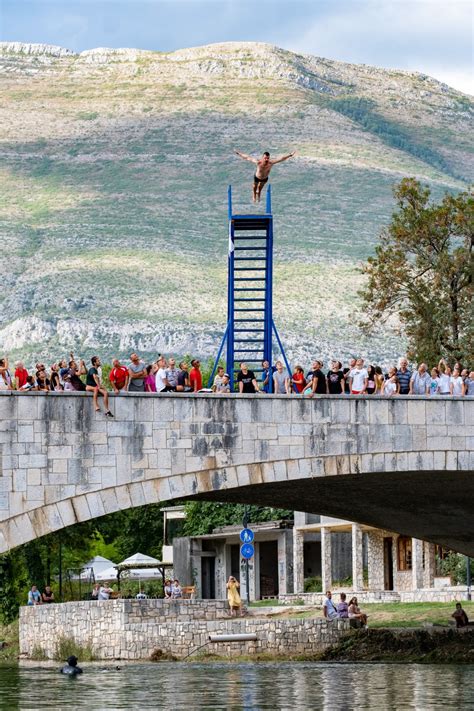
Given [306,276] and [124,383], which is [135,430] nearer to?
[124,383]

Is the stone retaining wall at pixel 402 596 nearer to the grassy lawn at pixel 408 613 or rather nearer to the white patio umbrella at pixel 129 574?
the grassy lawn at pixel 408 613

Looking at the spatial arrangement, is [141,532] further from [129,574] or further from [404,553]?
[404,553]

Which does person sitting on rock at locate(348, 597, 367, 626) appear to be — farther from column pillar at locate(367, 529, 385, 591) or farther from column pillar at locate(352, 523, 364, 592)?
column pillar at locate(367, 529, 385, 591)

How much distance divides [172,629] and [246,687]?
9.71 meters

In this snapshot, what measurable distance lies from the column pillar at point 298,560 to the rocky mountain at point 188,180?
38888 mm

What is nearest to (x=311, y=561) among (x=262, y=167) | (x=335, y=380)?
(x=262, y=167)

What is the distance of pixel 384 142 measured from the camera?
167 metres

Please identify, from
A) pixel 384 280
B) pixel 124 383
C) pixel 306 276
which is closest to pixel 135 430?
pixel 124 383

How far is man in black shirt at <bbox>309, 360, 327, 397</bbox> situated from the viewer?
30047 mm

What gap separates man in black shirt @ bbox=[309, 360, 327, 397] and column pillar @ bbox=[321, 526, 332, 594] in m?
29.8

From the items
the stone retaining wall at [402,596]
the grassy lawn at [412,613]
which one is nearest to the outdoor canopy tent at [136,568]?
the stone retaining wall at [402,596]

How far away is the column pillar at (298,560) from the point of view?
2418 inches

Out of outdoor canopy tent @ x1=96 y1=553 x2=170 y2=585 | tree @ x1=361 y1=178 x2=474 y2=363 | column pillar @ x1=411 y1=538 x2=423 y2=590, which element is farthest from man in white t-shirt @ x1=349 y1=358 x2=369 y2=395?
column pillar @ x1=411 y1=538 x2=423 y2=590

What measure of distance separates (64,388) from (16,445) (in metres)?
1.59
